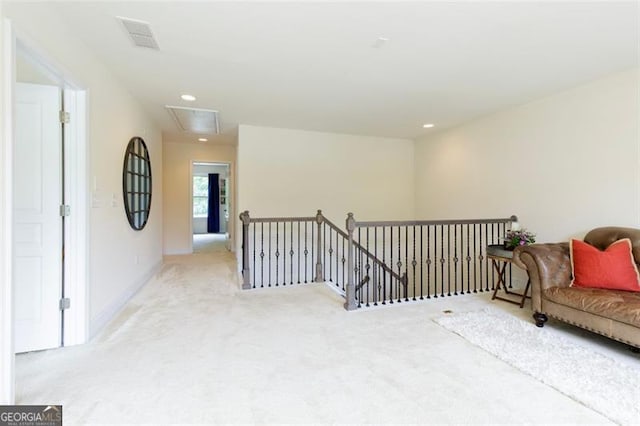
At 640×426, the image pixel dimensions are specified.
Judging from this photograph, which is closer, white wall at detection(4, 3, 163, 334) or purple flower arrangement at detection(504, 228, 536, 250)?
white wall at detection(4, 3, 163, 334)

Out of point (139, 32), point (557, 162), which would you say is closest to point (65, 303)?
point (139, 32)

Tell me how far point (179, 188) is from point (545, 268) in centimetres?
660

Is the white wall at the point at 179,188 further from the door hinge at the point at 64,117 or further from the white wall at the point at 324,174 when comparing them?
the door hinge at the point at 64,117

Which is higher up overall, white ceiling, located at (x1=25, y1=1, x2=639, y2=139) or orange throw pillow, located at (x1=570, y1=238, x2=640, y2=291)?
white ceiling, located at (x1=25, y1=1, x2=639, y2=139)

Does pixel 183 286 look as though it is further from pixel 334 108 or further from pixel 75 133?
pixel 334 108

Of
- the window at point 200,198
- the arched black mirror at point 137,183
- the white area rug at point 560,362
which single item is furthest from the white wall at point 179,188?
the white area rug at point 560,362

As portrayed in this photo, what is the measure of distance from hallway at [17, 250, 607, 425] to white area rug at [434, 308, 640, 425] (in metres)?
0.10

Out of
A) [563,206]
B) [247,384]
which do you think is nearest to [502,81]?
[563,206]

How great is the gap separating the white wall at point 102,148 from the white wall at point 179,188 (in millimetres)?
2759

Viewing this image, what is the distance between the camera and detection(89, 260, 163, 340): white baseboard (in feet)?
8.81

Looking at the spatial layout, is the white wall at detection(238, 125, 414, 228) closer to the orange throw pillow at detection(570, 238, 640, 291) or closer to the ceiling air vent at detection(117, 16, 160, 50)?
the ceiling air vent at detection(117, 16, 160, 50)

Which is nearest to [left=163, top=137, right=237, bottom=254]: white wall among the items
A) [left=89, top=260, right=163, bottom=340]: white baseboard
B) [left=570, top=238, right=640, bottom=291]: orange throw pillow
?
[left=89, top=260, right=163, bottom=340]: white baseboard

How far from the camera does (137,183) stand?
3994 mm

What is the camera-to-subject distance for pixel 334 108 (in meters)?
4.25
